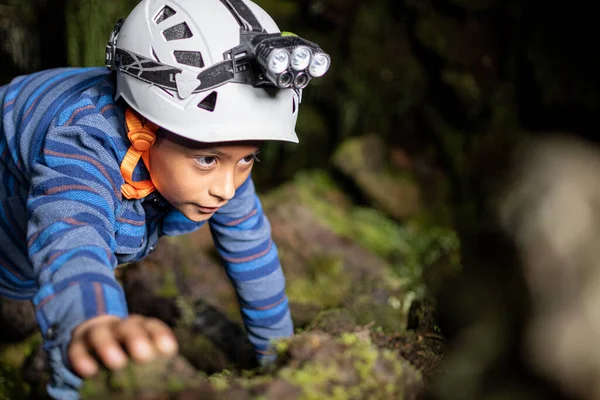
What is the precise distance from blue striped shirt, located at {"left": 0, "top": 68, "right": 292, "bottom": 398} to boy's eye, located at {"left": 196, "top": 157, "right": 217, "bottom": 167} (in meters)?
0.28

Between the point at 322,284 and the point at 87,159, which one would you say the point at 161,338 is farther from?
the point at 322,284

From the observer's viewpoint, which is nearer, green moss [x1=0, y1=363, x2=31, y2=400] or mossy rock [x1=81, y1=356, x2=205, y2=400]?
mossy rock [x1=81, y1=356, x2=205, y2=400]

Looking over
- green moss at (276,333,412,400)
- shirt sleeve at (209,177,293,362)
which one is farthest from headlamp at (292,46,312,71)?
green moss at (276,333,412,400)

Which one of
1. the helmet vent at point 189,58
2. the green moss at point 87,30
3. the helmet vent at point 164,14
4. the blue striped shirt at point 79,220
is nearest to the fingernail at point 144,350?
the blue striped shirt at point 79,220

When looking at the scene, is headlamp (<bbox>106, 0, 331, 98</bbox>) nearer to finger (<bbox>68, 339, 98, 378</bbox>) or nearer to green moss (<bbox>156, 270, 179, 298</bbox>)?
finger (<bbox>68, 339, 98, 378</bbox>)

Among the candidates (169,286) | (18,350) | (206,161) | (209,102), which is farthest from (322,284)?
(209,102)

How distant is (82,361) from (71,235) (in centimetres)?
55

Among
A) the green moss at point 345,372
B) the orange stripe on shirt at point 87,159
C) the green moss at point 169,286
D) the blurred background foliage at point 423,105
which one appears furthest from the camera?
the blurred background foliage at point 423,105

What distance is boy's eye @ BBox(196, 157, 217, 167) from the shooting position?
2305 millimetres

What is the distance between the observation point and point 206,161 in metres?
2.32

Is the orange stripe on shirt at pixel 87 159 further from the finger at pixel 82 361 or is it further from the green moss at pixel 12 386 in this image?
the green moss at pixel 12 386

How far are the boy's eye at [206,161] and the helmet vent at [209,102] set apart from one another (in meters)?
0.20

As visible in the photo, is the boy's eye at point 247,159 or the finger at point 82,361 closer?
the finger at point 82,361

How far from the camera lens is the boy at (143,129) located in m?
1.94
